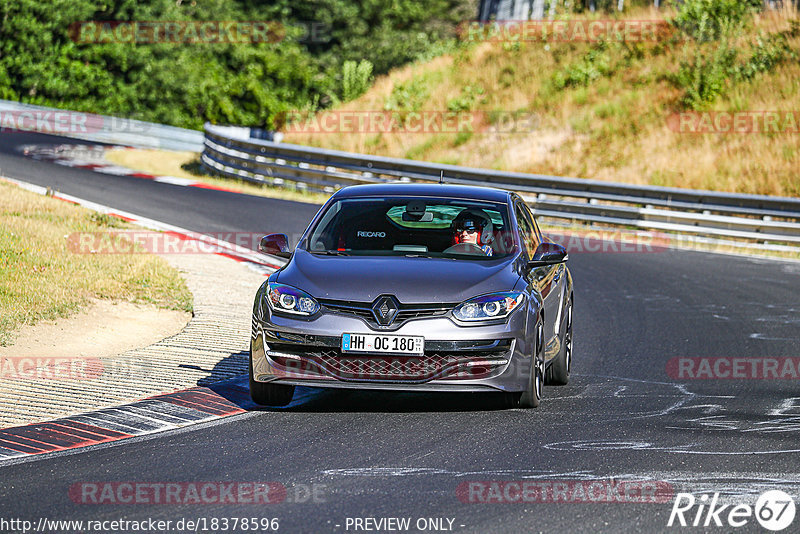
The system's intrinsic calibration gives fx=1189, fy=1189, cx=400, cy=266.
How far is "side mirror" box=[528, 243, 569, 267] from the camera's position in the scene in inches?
345

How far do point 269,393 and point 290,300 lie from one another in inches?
28.7

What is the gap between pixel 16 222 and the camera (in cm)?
1667

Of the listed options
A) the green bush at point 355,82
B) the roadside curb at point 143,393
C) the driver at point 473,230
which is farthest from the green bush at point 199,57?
the driver at point 473,230

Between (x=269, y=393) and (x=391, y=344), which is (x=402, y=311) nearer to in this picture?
(x=391, y=344)

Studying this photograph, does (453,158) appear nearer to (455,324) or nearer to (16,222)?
(16,222)

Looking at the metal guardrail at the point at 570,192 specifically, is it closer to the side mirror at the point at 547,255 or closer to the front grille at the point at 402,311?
the side mirror at the point at 547,255

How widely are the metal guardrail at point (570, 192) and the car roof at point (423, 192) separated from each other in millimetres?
13117

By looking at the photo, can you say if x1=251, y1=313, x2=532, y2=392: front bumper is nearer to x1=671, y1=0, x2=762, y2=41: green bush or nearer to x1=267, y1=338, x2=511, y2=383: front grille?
x1=267, y1=338, x2=511, y2=383: front grille

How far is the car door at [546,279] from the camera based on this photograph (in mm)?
8875

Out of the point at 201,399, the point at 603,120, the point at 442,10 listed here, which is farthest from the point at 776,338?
the point at 442,10

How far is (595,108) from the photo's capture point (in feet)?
108

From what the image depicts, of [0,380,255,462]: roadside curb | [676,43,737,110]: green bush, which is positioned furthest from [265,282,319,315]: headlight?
[676,43,737,110]: green bush

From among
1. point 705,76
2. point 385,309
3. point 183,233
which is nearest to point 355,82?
point 705,76

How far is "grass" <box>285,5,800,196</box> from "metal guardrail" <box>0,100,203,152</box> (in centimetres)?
600
